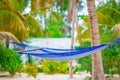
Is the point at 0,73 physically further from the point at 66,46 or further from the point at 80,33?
the point at 66,46

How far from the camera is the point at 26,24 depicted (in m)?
10.9

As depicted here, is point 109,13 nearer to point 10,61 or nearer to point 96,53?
point 10,61

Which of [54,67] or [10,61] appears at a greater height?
[10,61]

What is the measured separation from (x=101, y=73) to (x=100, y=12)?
197 inches

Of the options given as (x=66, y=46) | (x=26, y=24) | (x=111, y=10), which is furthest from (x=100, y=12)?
(x=66, y=46)

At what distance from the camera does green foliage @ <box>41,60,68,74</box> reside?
11.6m

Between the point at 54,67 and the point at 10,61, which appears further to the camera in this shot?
the point at 54,67

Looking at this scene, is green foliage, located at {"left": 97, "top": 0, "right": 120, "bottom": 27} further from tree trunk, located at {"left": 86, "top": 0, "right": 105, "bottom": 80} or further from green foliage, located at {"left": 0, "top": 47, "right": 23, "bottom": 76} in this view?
tree trunk, located at {"left": 86, "top": 0, "right": 105, "bottom": 80}

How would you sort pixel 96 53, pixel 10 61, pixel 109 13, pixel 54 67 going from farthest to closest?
pixel 54 67
pixel 109 13
pixel 10 61
pixel 96 53

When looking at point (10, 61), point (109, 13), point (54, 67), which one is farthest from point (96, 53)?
point (54, 67)

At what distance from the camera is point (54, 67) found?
11703mm

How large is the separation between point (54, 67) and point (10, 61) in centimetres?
235

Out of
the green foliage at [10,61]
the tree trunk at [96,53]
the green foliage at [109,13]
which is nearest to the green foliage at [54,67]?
the green foliage at [10,61]

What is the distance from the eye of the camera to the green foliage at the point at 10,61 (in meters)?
9.53
